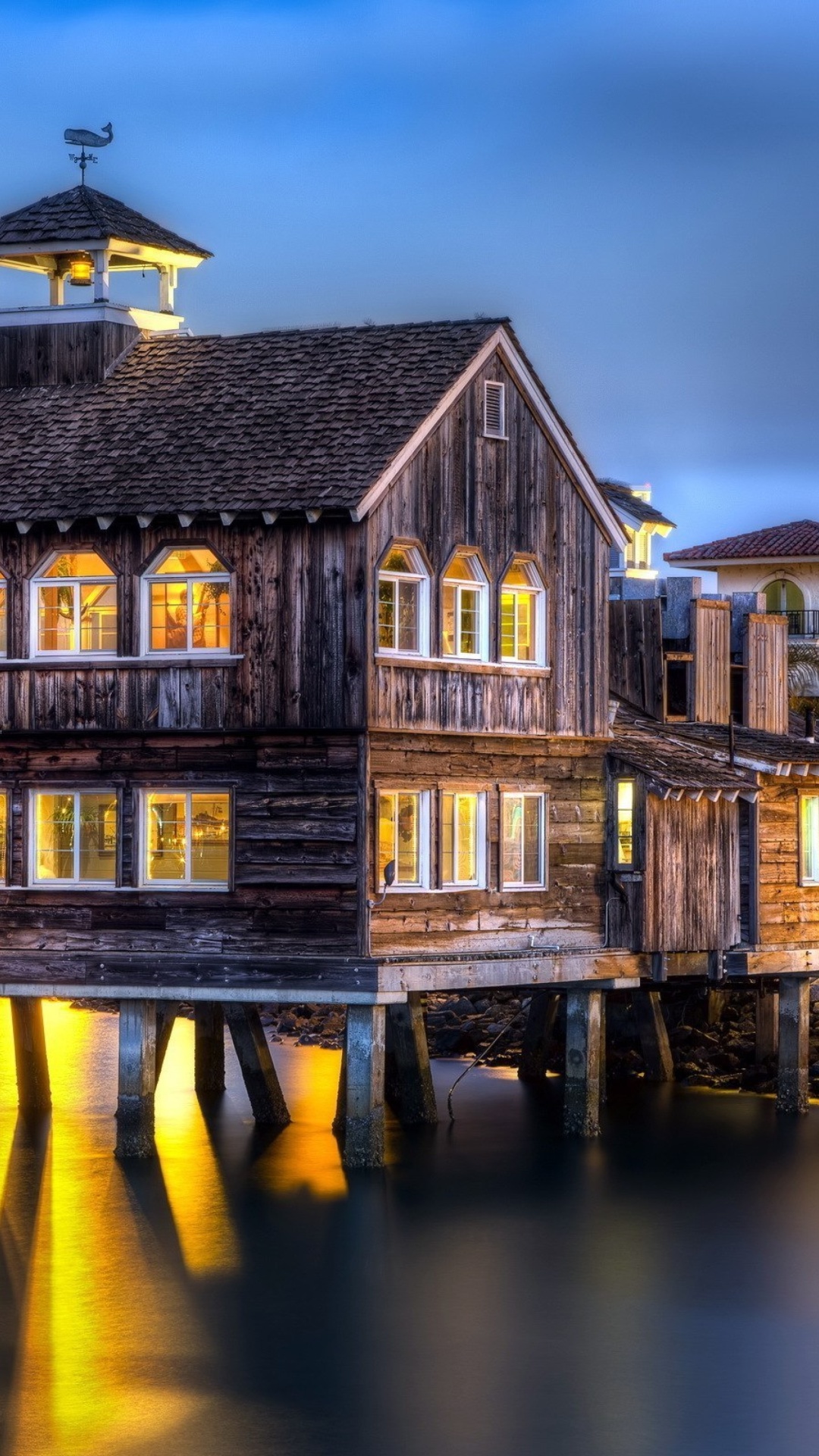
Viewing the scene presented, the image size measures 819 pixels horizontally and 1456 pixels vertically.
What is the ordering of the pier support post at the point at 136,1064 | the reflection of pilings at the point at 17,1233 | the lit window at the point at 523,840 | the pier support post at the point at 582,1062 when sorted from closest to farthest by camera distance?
the reflection of pilings at the point at 17,1233
the pier support post at the point at 136,1064
the lit window at the point at 523,840
the pier support post at the point at 582,1062

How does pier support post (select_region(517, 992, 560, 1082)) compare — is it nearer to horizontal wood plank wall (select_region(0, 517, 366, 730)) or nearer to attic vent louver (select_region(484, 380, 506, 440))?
attic vent louver (select_region(484, 380, 506, 440))

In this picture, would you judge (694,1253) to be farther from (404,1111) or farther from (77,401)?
(77,401)

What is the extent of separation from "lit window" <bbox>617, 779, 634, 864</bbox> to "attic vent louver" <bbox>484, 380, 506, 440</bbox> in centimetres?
591

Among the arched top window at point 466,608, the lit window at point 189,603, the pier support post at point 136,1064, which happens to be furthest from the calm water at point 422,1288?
the lit window at point 189,603

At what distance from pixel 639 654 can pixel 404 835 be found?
11.7 metres

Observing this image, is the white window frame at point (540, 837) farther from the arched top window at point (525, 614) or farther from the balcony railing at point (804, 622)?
the balcony railing at point (804, 622)

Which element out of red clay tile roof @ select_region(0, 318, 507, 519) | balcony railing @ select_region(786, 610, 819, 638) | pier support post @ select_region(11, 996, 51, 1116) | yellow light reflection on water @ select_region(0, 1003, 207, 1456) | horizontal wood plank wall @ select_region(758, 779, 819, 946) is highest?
balcony railing @ select_region(786, 610, 819, 638)

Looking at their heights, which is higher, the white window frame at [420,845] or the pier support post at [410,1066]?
the white window frame at [420,845]

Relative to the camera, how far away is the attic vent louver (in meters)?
39.0

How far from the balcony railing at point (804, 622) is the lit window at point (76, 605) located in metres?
54.8

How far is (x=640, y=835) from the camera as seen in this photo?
132 ft

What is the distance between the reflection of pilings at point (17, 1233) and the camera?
29.3 meters

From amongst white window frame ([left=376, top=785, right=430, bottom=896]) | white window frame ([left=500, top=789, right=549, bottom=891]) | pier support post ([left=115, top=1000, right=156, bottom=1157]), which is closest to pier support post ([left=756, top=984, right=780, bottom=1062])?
white window frame ([left=500, top=789, right=549, bottom=891])

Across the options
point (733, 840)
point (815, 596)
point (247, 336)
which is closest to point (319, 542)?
point (247, 336)
